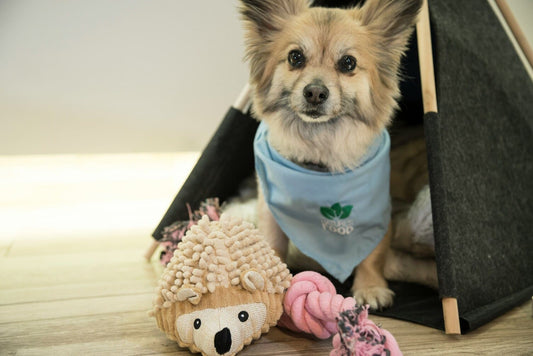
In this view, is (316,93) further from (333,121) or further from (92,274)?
(92,274)

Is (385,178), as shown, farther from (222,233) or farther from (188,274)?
(188,274)

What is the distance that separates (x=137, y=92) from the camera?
3576mm

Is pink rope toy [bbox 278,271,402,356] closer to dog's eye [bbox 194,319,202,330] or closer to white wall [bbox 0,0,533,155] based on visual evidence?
dog's eye [bbox 194,319,202,330]

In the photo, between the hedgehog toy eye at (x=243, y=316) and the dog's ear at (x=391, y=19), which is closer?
the hedgehog toy eye at (x=243, y=316)

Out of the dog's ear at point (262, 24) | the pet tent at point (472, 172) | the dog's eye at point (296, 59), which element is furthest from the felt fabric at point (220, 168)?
the dog's eye at point (296, 59)

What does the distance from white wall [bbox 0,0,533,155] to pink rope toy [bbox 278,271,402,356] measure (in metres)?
2.51

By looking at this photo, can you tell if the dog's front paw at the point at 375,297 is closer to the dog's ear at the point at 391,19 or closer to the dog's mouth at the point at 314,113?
the dog's mouth at the point at 314,113

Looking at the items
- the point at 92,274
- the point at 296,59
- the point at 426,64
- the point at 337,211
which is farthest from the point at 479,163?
the point at 92,274

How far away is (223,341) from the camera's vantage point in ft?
4.14

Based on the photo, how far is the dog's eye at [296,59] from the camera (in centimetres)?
172

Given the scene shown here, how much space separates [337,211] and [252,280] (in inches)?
21.9

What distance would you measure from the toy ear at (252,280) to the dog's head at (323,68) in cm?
61

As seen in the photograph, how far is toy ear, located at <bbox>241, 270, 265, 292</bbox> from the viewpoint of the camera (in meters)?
1.31

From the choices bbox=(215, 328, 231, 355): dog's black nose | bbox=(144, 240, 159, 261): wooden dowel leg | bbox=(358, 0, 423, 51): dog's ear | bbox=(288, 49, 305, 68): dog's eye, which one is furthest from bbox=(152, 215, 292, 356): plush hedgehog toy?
bbox=(358, 0, 423, 51): dog's ear
